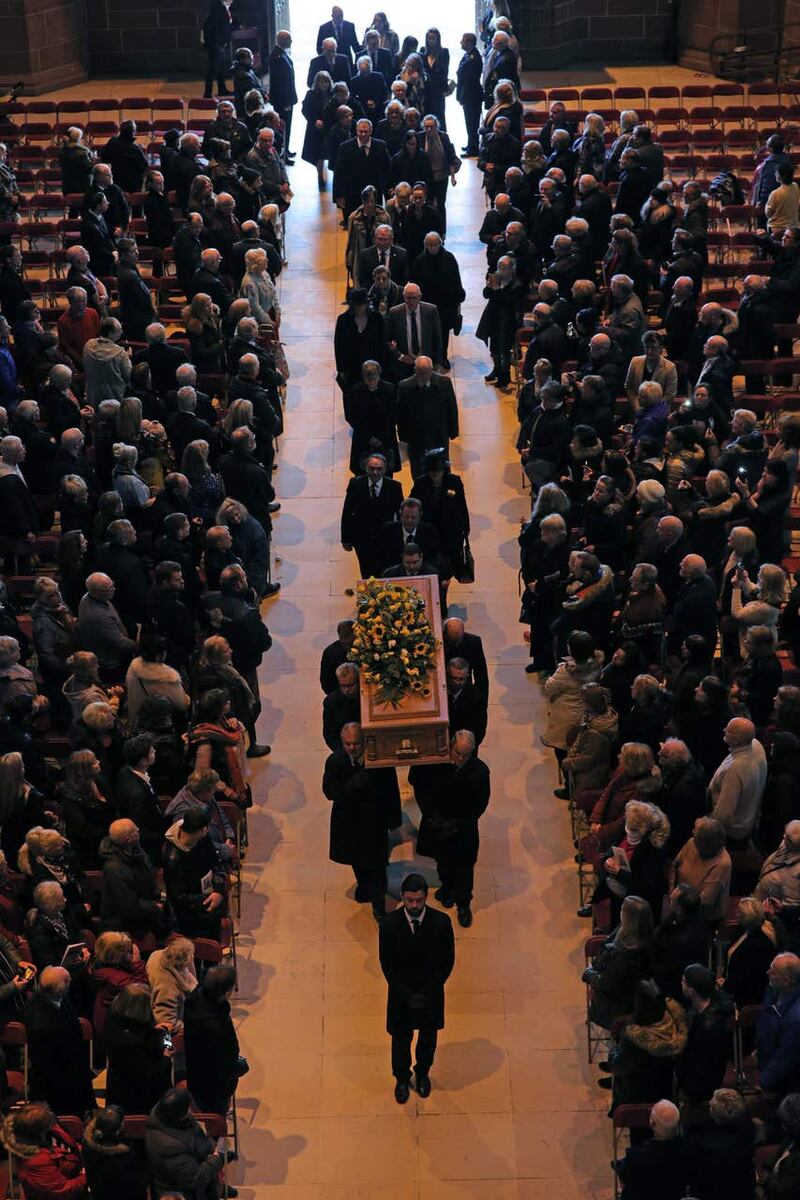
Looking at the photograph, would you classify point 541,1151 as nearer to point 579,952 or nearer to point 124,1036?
point 579,952

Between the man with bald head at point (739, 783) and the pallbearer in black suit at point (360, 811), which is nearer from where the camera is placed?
the man with bald head at point (739, 783)

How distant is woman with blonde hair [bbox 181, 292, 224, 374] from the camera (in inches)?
685

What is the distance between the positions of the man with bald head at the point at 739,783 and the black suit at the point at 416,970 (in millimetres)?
1992

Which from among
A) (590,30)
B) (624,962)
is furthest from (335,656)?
(590,30)

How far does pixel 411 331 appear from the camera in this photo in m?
17.3

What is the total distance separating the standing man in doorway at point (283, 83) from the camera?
80.2 ft

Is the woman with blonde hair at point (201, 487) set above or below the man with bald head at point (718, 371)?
below

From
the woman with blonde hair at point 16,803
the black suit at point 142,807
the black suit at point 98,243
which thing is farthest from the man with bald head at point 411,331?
the woman with blonde hair at point 16,803

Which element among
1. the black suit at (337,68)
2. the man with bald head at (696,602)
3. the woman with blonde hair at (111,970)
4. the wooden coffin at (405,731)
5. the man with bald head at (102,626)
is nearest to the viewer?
the woman with blonde hair at (111,970)

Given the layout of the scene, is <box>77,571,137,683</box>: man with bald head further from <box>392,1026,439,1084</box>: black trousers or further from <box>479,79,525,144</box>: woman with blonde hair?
<box>479,79,525,144</box>: woman with blonde hair

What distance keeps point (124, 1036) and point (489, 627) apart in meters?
6.19

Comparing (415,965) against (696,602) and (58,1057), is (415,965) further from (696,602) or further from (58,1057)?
(696,602)

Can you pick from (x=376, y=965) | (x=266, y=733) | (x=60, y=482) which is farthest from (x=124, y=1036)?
(x=60, y=482)

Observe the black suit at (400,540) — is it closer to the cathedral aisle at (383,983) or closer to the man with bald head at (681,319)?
the cathedral aisle at (383,983)
